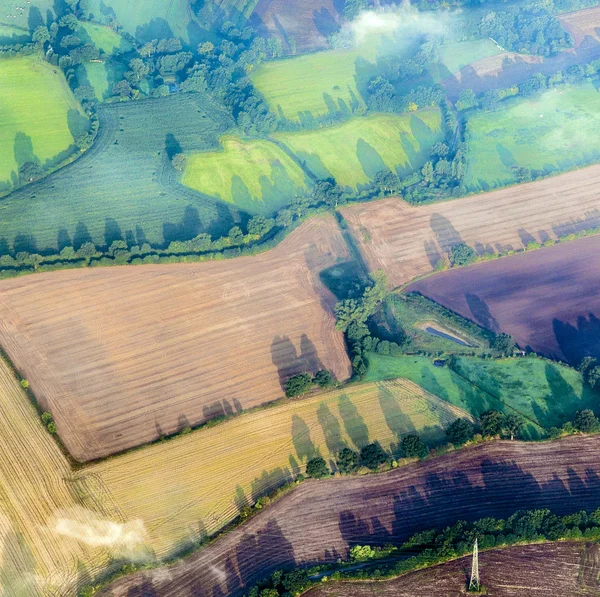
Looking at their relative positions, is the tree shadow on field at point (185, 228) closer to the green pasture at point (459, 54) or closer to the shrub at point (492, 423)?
the shrub at point (492, 423)

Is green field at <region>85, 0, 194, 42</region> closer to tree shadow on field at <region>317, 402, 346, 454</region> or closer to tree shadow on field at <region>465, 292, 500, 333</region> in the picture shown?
tree shadow on field at <region>465, 292, 500, 333</region>

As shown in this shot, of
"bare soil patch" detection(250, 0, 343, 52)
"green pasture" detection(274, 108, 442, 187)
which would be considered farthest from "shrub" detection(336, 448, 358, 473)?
"bare soil patch" detection(250, 0, 343, 52)

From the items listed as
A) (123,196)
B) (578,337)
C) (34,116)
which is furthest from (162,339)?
(34,116)

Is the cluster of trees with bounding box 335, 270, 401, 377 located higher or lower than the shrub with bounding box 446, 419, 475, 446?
higher

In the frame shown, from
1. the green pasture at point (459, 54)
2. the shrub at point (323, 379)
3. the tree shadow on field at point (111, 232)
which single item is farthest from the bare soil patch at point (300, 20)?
the shrub at point (323, 379)

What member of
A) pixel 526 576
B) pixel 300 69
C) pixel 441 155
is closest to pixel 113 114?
pixel 300 69

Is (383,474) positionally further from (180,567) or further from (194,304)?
(194,304)

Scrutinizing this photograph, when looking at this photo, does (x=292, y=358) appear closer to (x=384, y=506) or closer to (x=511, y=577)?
(x=384, y=506)
